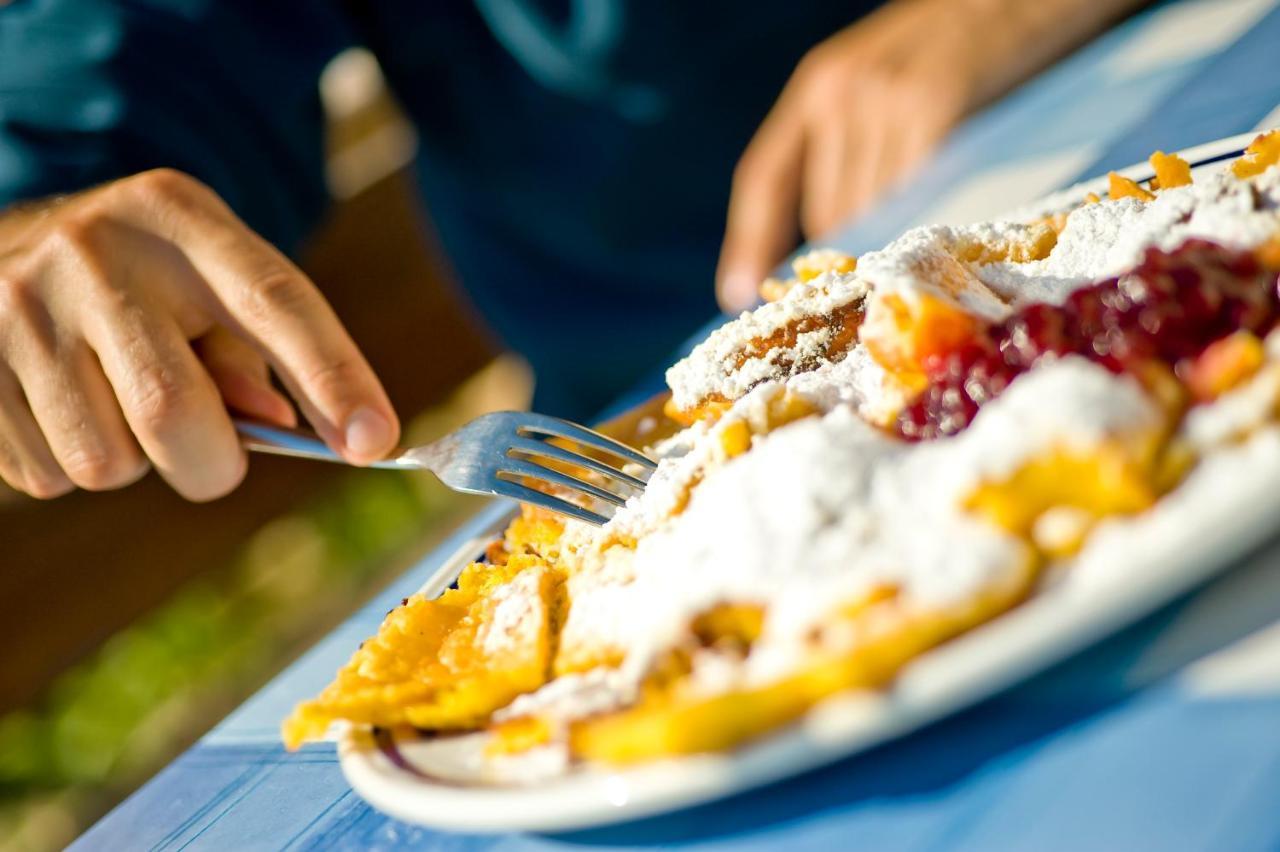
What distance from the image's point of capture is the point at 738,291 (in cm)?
166

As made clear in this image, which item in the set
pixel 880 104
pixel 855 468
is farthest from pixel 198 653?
pixel 855 468

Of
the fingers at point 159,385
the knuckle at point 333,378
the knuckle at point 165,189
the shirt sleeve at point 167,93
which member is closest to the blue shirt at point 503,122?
the shirt sleeve at point 167,93

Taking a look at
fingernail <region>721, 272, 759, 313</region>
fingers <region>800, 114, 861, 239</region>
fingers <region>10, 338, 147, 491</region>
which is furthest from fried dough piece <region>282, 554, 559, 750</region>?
fingers <region>800, 114, 861, 239</region>

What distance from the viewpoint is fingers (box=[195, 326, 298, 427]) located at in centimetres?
127

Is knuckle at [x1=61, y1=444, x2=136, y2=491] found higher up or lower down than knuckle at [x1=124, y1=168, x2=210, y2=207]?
lower down

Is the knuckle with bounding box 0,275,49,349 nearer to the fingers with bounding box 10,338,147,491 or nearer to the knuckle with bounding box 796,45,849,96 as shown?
the fingers with bounding box 10,338,147,491

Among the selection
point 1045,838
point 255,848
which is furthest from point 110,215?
point 1045,838

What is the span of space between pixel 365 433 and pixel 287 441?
4.7 inches

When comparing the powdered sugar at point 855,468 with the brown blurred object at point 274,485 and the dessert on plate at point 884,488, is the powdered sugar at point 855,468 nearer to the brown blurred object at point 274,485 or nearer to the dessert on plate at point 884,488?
the dessert on plate at point 884,488

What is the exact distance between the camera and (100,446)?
1.17m

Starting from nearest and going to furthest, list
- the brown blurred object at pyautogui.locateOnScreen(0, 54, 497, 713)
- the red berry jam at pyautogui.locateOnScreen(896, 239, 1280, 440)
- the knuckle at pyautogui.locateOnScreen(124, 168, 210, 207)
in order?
the red berry jam at pyautogui.locateOnScreen(896, 239, 1280, 440) < the knuckle at pyautogui.locateOnScreen(124, 168, 210, 207) < the brown blurred object at pyautogui.locateOnScreen(0, 54, 497, 713)

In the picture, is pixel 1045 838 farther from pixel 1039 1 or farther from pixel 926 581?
pixel 1039 1

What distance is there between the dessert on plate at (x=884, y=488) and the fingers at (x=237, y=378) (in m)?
0.50

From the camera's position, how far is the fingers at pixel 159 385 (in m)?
1.11
